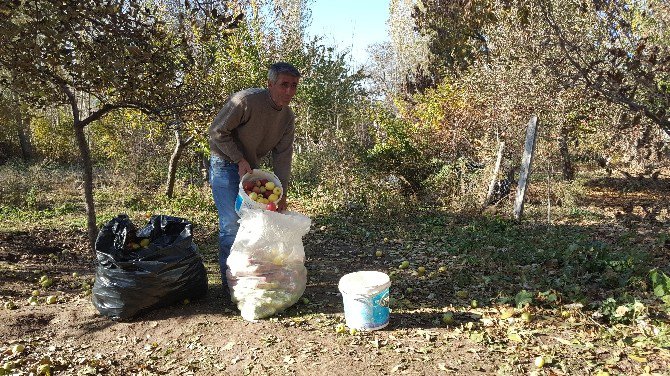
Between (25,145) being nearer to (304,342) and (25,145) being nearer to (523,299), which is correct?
(304,342)

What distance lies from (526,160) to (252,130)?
4653mm

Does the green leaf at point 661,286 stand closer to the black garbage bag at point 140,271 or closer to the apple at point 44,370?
the black garbage bag at point 140,271

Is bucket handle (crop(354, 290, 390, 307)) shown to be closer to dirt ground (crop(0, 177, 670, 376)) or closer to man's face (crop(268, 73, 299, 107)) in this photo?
dirt ground (crop(0, 177, 670, 376))

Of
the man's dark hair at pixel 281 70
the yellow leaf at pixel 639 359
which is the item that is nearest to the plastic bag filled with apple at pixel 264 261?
the man's dark hair at pixel 281 70

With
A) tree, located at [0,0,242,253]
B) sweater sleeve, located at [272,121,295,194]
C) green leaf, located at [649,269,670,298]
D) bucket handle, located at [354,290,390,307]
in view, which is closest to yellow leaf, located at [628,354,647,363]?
green leaf, located at [649,269,670,298]

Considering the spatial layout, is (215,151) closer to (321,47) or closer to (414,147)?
(414,147)

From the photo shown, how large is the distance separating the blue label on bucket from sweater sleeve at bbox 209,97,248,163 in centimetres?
139

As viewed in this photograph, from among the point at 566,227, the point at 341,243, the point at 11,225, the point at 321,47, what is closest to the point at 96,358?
the point at 341,243

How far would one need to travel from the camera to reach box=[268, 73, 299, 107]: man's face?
3.70 m

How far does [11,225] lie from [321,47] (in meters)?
9.44

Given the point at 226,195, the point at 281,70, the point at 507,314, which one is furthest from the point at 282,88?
the point at 507,314

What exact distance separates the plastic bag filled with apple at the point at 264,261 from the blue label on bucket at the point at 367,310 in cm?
53

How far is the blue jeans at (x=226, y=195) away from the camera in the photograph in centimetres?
393

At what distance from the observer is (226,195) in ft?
13.0
